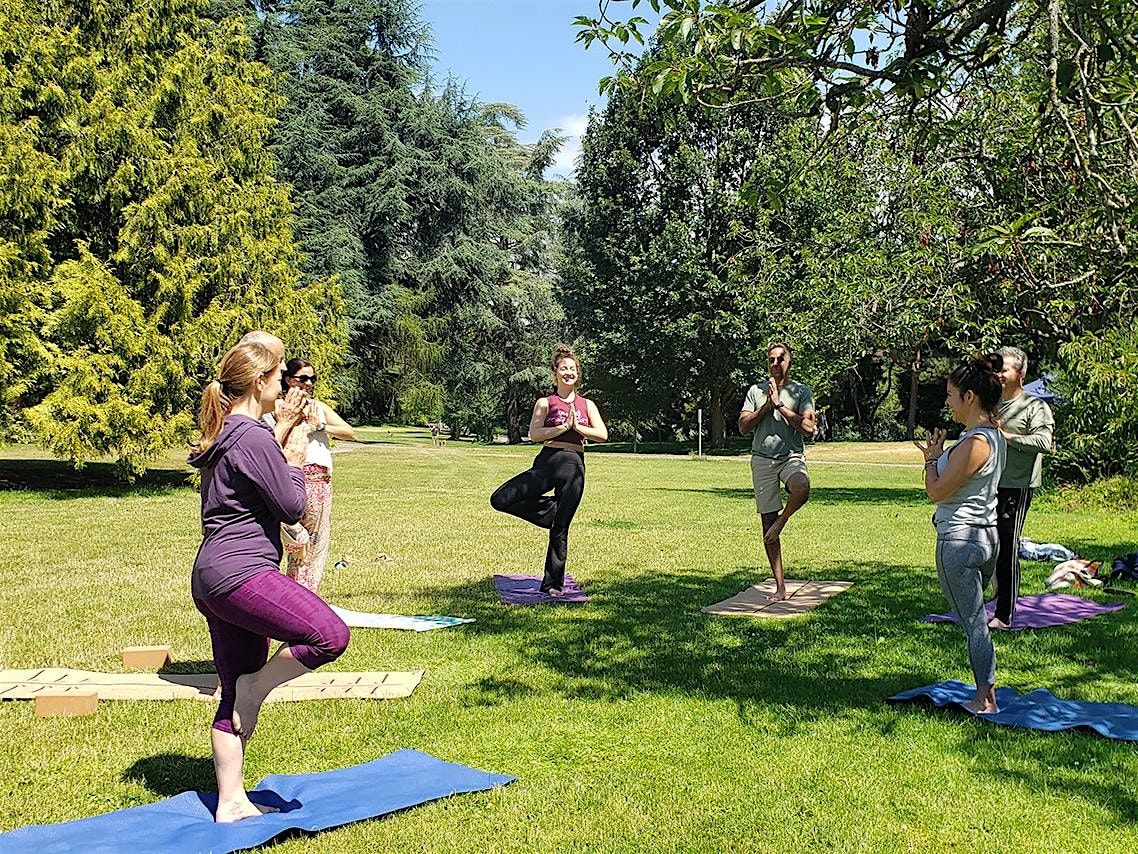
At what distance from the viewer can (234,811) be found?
174 inches

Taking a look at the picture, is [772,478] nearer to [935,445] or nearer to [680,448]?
[935,445]

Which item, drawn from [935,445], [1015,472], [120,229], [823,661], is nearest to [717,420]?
[120,229]

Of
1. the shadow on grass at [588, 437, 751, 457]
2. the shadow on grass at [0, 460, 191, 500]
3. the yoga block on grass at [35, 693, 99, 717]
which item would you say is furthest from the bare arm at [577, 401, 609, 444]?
the shadow on grass at [588, 437, 751, 457]

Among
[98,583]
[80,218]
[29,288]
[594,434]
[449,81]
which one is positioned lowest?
[98,583]

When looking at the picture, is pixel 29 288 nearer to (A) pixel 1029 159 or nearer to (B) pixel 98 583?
(B) pixel 98 583

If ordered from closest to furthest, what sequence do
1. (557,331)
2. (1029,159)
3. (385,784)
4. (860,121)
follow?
(385,784) < (860,121) < (1029,159) < (557,331)

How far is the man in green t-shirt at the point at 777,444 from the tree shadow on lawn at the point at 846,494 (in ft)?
36.7

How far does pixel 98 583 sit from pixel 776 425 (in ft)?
22.2

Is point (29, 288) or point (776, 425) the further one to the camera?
point (29, 288)

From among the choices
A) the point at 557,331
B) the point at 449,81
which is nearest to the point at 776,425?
the point at 449,81

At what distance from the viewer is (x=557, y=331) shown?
5128 centimetres

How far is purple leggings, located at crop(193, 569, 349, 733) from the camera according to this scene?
14.0ft

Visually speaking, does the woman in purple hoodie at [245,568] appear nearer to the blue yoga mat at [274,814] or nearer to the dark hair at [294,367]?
the blue yoga mat at [274,814]

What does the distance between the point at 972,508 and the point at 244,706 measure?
388 cm
